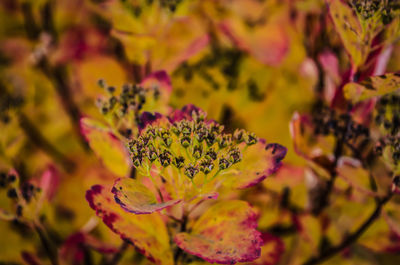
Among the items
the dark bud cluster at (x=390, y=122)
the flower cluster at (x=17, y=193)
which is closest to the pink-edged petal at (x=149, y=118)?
the flower cluster at (x=17, y=193)

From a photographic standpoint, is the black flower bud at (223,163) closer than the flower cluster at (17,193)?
Yes

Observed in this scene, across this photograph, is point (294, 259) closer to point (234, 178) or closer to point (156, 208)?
point (234, 178)

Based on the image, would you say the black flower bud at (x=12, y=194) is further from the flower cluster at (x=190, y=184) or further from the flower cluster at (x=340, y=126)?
the flower cluster at (x=340, y=126)

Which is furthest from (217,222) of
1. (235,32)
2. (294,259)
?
(235,32)

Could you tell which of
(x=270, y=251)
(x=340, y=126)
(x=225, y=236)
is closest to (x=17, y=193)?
(x=225, y=236)

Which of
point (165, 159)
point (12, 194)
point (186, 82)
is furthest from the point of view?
point (186, 82)

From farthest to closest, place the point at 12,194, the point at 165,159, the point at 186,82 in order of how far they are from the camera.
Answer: the point at 186,82 → the point at 12,194 → the point at 165,159

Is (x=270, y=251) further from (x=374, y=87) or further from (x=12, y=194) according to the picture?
(x=12, y=194)

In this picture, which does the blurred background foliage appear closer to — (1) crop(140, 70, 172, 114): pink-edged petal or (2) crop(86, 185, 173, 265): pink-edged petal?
(1) crop(140, 70, 172, 114): pink-edged petal
